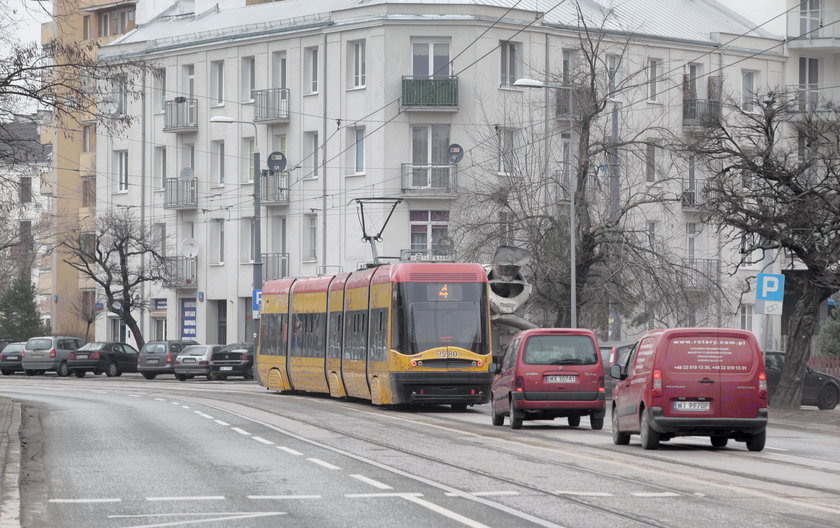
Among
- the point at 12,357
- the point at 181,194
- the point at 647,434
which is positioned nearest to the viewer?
the point at 647,434

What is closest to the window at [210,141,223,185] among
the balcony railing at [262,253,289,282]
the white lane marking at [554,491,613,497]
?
the balcony railing at [262,253,289,282]

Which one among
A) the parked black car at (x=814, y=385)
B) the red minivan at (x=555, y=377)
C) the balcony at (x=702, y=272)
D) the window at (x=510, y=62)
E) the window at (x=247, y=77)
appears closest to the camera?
the red minivan at (x=555, y=377)

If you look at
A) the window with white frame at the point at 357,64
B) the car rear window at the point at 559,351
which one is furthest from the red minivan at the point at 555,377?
the window with white frame at the point at 357,64

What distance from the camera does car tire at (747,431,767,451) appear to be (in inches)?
841

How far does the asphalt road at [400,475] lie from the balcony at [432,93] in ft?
96.9

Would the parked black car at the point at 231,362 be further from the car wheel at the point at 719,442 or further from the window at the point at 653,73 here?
the car wheel at the point at 719,442

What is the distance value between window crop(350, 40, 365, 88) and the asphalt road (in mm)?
31538

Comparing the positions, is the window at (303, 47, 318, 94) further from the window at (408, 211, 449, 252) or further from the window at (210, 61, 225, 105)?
the window at (408, 211, 449, 252)

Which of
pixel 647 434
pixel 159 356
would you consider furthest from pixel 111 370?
pixel 647 434

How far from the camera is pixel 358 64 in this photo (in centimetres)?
5978

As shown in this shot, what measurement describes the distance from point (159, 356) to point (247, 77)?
11962mm

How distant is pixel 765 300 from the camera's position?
33031mm

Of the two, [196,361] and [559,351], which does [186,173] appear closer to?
[196,361]

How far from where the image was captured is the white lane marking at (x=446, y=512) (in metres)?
12.2
